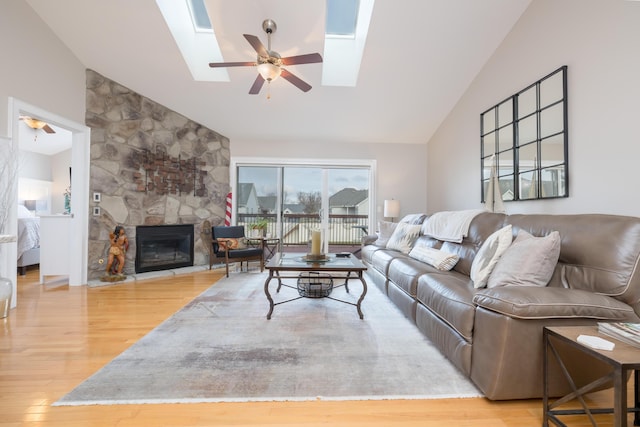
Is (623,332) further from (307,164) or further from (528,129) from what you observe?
(307,164)

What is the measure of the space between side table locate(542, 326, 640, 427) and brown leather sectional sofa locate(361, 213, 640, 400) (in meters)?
0.08

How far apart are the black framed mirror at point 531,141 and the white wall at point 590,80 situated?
0.08m

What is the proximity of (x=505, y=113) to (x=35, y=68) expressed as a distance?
5.43 metres

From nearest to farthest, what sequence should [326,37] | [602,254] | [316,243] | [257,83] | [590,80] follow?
[602,254], [590,80], [316,243], [257,83], [326,37]

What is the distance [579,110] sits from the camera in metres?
2.59

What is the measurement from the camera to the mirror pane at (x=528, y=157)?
10.1 feet

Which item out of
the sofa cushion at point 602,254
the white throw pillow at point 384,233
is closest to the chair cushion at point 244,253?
the white throw pillow at point 384,233

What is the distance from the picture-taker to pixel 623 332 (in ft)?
4.04

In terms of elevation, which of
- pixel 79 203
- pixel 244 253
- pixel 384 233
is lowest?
pixel 244 253

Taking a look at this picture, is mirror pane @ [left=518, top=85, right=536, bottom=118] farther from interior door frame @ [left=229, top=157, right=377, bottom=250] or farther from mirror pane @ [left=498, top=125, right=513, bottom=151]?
interior door frame @ [left=229, top=157, right=377, bottom=250]

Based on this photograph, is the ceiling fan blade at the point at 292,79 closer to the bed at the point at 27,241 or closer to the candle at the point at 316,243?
the candle at the point at 316,243

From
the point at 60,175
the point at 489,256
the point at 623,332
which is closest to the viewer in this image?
the point at 623,332

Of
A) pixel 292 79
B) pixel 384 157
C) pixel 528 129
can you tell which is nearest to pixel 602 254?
pixel 528 129

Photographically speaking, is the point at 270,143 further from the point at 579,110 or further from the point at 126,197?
the point at 579,110
